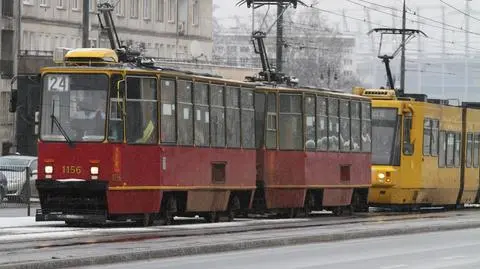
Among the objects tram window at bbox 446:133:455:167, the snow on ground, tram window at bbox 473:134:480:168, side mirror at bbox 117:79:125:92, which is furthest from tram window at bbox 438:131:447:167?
side mirror at bbox 117:79:125:92

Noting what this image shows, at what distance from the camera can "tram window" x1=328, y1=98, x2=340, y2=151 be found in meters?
39.2

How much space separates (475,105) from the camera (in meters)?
51.2

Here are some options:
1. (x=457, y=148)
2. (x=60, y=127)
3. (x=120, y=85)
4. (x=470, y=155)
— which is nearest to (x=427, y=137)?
(x=457, y=148)

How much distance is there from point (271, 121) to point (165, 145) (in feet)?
20.2

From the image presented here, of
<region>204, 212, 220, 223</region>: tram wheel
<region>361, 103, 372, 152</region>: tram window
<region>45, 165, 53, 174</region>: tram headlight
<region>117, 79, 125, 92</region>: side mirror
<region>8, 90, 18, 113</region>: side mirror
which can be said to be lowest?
<region>204, 212, 220, 223</region>: tram wheel

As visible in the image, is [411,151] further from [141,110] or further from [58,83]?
[58,83]

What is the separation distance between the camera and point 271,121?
36.9 metres

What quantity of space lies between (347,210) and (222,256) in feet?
Answer: 55.7

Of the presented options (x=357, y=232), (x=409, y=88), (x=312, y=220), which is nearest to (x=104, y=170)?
(x=357, y=232)

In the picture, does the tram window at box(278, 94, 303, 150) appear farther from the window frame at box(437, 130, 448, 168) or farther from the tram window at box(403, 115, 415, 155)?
the window frame at box(437, 130, 448, 168)

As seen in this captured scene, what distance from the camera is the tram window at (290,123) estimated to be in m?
37.1

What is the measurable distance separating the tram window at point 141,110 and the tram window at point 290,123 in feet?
22.2

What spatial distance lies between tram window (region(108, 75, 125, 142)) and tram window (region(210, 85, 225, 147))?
11.7ft

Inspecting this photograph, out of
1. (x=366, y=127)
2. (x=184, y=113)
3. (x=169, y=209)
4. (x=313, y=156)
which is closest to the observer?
(x=169, y=209)
